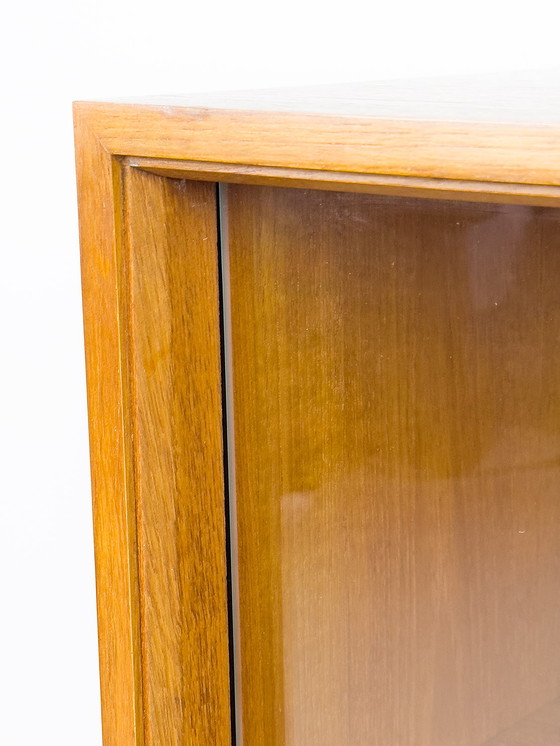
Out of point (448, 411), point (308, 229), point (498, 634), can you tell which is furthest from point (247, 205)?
point (498, 634)

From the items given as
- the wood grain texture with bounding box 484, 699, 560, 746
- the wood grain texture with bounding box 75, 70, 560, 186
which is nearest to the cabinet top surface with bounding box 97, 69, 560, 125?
the wood grain texture with bounding box 75, 70, 560, 186

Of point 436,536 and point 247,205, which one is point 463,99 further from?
point 436,536

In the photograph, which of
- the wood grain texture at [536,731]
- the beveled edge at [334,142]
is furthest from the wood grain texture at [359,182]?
the wood grain texture at [536,731]

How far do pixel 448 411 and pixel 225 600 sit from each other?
0.16 metres

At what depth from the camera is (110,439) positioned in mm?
699

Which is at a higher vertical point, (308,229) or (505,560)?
(308,229)

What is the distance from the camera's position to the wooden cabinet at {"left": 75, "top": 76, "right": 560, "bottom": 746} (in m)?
0.66

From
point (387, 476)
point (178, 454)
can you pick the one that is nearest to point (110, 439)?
point (178, 454)

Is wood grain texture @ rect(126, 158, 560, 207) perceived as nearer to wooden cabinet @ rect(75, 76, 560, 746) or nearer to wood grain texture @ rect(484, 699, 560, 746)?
wooden cabinet @ rect(75, 76, 560, 746)

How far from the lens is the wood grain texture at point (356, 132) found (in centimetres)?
50

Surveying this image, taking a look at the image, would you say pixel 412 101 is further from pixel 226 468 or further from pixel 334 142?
pixel 226 468

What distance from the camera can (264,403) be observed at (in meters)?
0.70

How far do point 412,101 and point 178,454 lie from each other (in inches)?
8.6

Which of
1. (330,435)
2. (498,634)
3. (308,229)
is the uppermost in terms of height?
(308,229)
